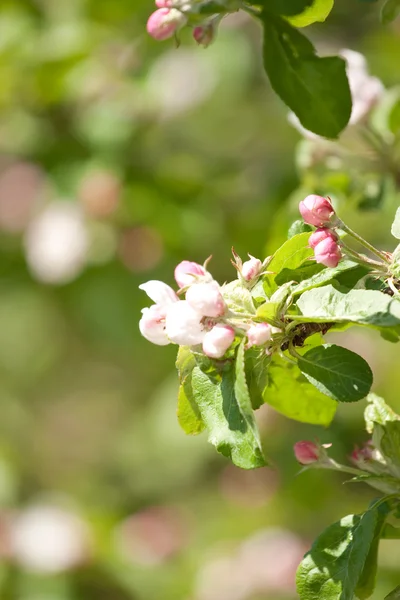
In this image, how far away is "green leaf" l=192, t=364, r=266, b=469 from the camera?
70cm

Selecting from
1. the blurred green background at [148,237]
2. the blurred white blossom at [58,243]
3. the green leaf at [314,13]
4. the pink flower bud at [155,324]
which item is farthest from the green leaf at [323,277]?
the blurred white blossom at [58,243]

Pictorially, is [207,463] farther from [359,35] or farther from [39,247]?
[359,35]

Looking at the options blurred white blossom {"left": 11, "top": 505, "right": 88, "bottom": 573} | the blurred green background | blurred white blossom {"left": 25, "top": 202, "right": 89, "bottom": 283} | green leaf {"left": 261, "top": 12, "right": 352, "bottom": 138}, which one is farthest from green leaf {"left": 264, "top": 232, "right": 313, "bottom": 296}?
blurred white blossom {"left": 11, "top": 505, "right": 88, "bottom": 573}

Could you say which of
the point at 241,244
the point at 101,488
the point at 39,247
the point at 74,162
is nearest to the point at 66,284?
the point at 39,247

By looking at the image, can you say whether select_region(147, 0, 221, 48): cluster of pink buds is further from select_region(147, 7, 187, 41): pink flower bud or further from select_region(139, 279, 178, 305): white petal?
select_region(139, 279, 178, 305): white petal

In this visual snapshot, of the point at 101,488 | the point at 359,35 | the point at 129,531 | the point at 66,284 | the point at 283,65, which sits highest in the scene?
the point at 283,65

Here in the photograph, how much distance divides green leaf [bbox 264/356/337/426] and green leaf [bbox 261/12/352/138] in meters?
0.22

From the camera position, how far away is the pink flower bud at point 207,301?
71 centimetres

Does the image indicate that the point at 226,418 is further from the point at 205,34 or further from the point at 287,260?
the point at 205,34

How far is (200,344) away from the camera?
0.73 metres

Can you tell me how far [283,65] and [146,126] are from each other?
1.30 meters

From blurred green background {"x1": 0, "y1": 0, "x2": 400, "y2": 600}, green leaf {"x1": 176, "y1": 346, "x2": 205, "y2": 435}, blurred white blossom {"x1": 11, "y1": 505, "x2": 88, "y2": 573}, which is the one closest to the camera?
green leaf {"x1": 176, "y1": 346, "x2": 205, "y2": 435}

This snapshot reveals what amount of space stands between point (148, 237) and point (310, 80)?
1242mm

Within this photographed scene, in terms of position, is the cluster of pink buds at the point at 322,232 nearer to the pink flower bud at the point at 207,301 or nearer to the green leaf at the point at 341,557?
the pink flower bud at the point at 207,301
